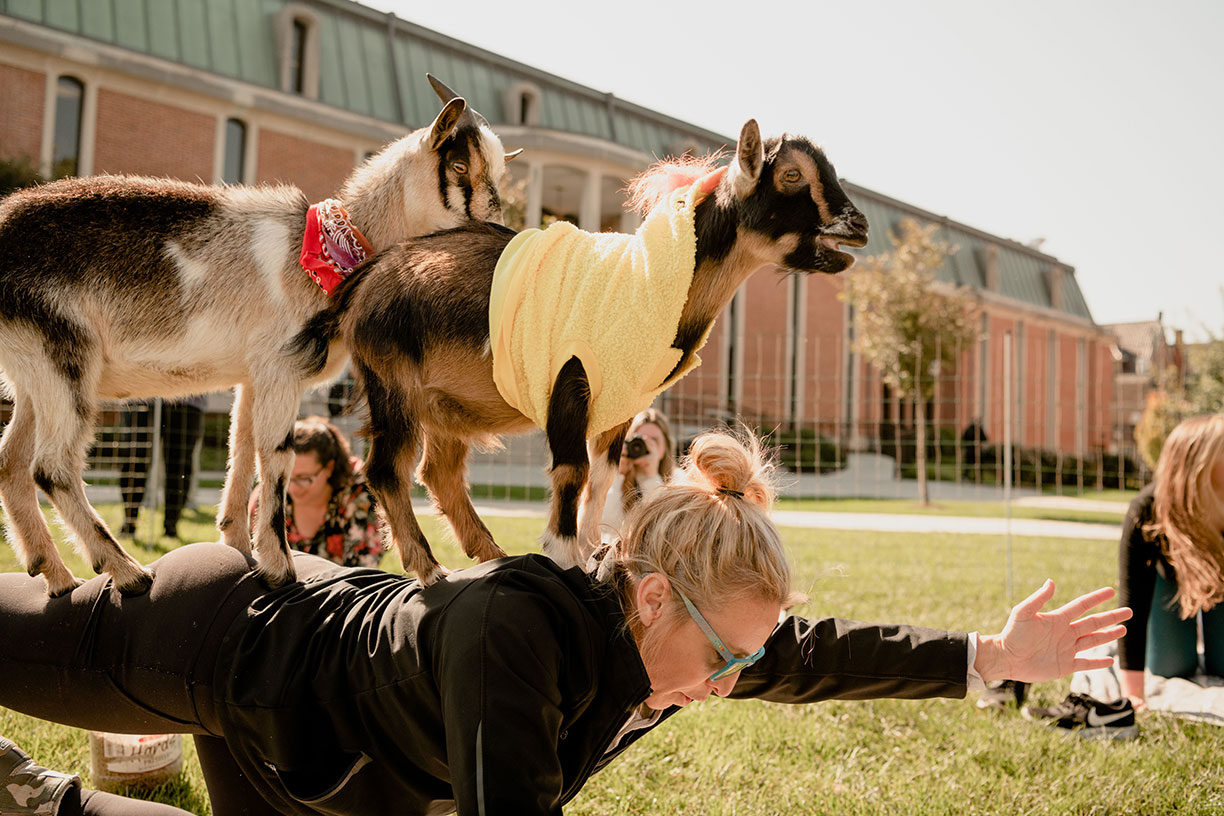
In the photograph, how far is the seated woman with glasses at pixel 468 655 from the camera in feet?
5.18

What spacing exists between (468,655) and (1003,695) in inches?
137

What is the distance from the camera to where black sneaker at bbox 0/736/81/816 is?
229cm

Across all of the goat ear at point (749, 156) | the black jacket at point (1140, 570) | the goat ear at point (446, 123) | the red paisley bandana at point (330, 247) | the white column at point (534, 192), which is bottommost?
Result: the black jacket at point (1140, 570)

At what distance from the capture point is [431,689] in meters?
1.71

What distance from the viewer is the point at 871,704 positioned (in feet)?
13.5

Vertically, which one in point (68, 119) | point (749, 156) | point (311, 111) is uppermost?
point (311, 111)

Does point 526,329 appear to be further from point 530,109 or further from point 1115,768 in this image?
point 530,109

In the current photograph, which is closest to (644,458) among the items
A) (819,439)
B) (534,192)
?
(819,439)

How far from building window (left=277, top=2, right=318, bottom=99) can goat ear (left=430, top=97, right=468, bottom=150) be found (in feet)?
67.5

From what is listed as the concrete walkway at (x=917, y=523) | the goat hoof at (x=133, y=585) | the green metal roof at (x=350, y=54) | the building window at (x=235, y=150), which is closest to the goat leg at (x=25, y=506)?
the goat hoof at (x=133, y=585)

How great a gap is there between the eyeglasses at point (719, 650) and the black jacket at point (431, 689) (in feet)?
0.48

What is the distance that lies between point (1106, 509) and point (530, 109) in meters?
15.6

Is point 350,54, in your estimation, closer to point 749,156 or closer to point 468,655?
point 749,156

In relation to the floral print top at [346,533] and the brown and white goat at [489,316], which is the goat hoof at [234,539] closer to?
the brown and white goat at [489,316]
